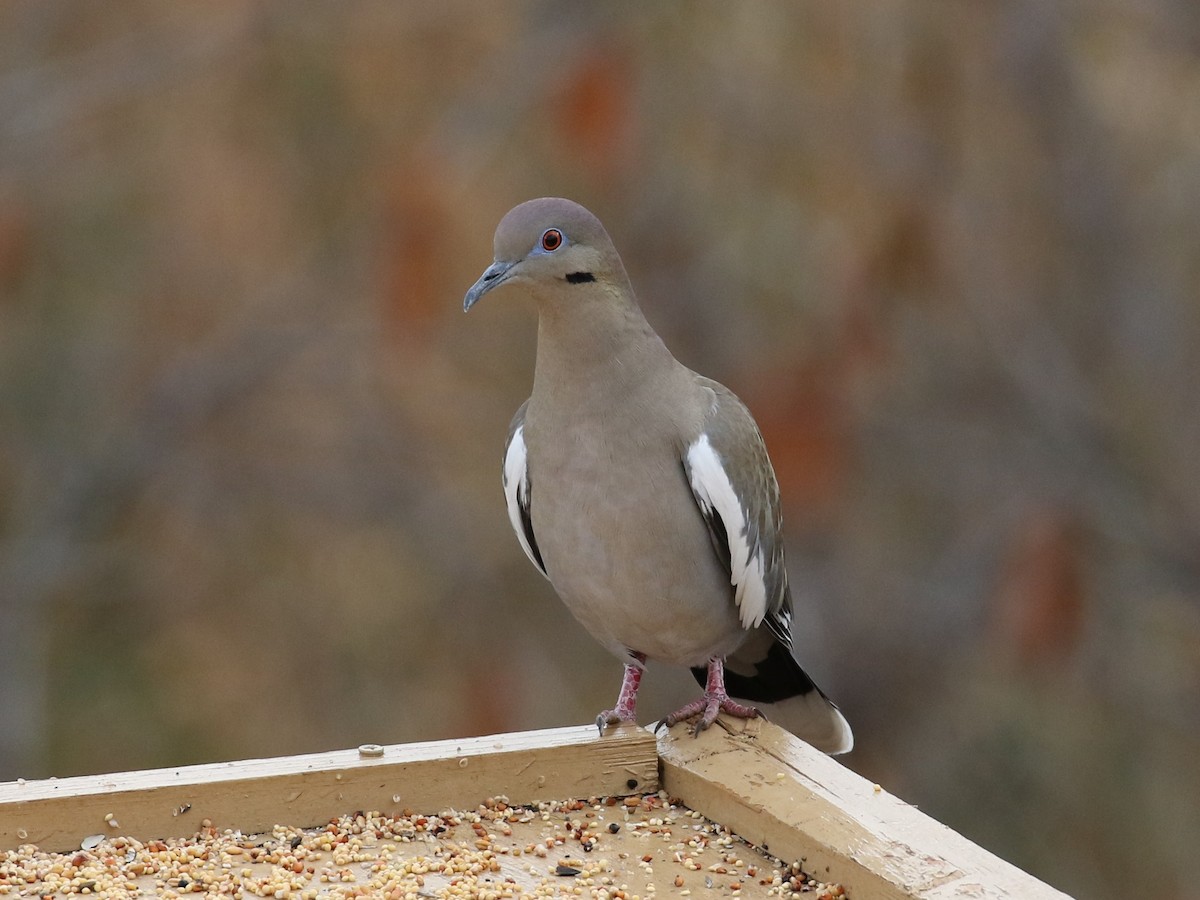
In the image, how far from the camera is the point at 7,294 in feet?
25.4

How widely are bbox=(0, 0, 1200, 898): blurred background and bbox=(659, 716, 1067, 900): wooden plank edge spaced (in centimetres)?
317

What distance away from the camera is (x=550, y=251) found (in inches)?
131

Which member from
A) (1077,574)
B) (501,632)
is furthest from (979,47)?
(501,632)

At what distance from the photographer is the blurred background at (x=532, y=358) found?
21.1 feet

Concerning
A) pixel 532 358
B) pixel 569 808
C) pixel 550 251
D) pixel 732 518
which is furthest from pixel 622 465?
pixel 532 358

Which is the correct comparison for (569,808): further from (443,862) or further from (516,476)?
(516,476)

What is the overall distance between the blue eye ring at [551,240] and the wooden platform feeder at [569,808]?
0.97 m

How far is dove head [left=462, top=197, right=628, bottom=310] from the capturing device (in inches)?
130

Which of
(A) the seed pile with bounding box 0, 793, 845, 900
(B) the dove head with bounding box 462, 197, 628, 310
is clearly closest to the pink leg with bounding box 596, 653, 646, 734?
(A) the seed pile with bounding box 0, 793, 845, 900

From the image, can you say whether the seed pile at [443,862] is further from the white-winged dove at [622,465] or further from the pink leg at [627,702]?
the white-winged dove at [622,465]

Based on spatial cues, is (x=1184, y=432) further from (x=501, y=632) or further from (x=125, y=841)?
(x=125, y=841)

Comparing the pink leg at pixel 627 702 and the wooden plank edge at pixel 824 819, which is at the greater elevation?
the pink leg at pixel 627 702

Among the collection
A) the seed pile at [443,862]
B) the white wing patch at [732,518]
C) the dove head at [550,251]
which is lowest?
the seed pile at [443,862]

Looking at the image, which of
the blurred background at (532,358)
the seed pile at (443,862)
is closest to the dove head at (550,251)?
the seed pile at (443,862)
